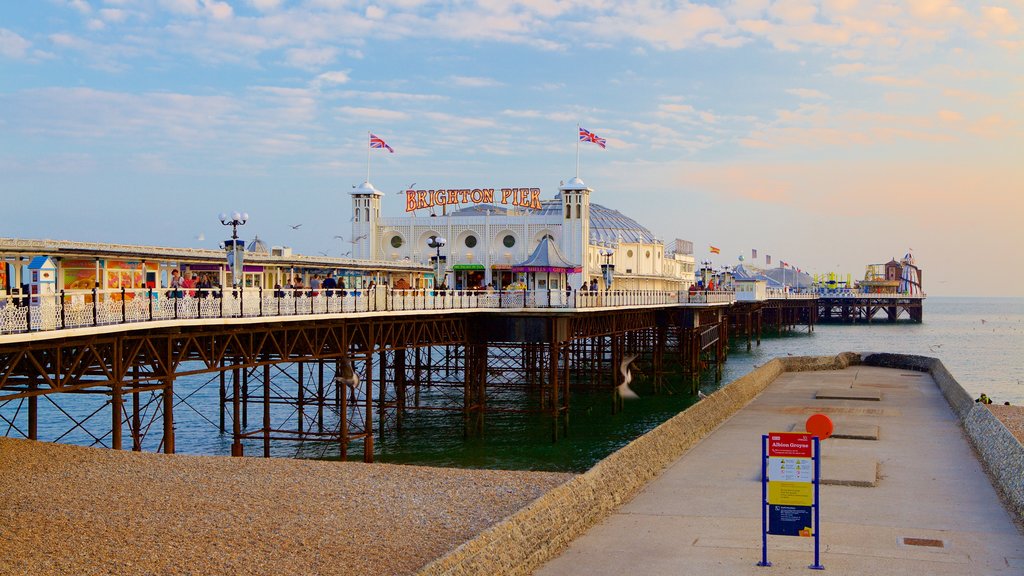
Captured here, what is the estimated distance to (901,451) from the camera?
33.4 meters

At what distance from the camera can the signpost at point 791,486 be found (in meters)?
18.5

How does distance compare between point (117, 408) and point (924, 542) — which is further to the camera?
point (117, 408)

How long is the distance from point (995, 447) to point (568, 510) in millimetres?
16194

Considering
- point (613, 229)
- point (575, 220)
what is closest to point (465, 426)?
point (575, 220)

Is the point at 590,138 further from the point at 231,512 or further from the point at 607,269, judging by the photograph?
the point at 231,512

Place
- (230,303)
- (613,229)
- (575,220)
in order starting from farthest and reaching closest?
(613,229) < (575,220) < (230,303)

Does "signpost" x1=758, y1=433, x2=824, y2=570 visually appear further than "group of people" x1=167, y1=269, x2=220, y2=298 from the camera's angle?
No

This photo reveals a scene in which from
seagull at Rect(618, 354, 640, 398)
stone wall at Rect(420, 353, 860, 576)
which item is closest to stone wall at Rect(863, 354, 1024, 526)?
stone wall at Rect(420, 353, 860, 576)

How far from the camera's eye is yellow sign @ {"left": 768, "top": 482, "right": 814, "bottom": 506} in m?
18.7

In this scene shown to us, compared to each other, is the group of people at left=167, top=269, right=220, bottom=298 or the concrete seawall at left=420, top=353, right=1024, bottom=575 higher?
the group of people at left=167, top=269, right=220, bottom=298

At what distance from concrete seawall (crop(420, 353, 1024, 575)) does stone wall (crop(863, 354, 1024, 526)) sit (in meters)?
0.03

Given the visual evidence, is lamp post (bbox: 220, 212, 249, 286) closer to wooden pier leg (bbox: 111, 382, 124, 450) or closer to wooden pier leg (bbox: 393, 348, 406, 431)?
wooden pier leg (bbox: 111, 382, 124, 450)

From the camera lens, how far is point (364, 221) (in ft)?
237

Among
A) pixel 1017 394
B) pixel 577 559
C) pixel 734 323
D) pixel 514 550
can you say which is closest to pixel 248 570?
pixel 514 550
